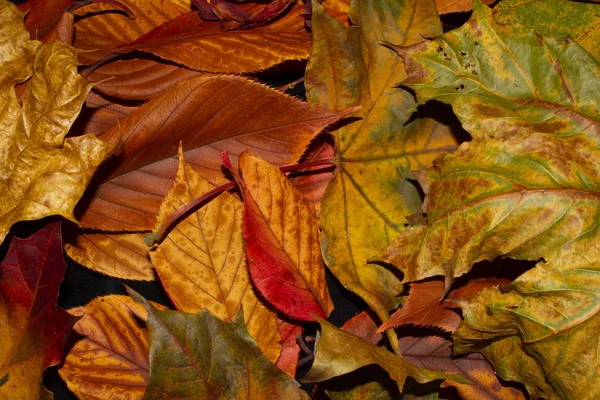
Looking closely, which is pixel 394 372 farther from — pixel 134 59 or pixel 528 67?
pixel 134 59

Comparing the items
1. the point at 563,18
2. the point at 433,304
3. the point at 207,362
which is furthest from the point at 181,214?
the point at 563,18

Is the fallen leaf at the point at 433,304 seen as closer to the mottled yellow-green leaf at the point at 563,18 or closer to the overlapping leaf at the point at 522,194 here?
the overlapping leaf at the point at 522,194

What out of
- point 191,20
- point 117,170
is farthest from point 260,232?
point 191,20

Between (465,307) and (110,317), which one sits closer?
(465,307)

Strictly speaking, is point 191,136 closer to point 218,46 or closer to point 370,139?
point 218,46

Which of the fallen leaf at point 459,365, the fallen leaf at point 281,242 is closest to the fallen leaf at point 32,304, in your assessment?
the fallen leaf at point 281,242

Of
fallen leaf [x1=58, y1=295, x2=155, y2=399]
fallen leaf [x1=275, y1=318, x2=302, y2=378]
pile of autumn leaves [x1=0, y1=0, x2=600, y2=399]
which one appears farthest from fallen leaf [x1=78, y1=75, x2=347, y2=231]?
fallen leaf [x1=275, y1=318, x2=302, y2=378]
